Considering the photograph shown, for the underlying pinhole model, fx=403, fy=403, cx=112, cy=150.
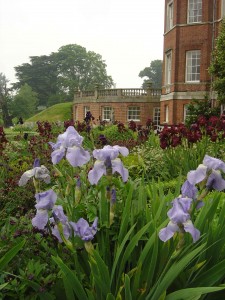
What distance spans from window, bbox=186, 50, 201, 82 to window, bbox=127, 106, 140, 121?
8509 millimetres

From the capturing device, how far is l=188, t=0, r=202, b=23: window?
886 inches

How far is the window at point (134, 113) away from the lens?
3089 centimetres

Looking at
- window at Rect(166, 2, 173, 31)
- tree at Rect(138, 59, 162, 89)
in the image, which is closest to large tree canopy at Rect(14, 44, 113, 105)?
tree at Rect(138, 59, 162, 89)

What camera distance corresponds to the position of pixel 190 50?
22.6m

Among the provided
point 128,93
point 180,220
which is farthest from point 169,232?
point 128,93

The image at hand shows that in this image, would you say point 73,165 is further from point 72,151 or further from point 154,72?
point 154,72

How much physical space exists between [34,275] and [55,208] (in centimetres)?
43

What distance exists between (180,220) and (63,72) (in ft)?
220

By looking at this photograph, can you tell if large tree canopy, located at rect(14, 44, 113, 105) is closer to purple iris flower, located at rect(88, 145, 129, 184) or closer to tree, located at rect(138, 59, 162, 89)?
tree, located at rect(138, 59, 162, 89)

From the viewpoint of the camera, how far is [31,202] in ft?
16.4

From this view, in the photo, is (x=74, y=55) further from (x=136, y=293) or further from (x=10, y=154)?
(x=136, y=293)

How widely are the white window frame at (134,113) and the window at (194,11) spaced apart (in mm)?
9528

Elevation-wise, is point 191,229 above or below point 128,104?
below

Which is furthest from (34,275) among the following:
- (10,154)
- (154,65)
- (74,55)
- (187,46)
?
(154,65)
